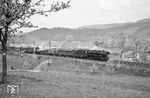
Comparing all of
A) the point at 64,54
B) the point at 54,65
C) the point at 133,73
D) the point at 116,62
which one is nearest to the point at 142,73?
the point at 133,73

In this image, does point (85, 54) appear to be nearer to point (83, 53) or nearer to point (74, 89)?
point (83, 53)

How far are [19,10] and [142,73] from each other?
26.5 metres

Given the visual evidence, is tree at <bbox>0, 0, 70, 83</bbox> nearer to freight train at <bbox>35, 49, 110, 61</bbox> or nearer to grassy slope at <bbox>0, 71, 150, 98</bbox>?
grassy slope at <bbox>0, 71, 150, 98</bbox>

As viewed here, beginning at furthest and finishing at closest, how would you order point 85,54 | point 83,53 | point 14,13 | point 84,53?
point 83,53 → point 84,53 → point 85,54 → point 14,13

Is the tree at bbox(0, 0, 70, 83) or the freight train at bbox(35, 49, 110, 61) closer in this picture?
the tree at bbox(0, 0, 70, 83)

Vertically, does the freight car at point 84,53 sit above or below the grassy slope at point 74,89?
above

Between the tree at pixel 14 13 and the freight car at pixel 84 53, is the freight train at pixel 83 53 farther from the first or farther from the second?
the tree at pixel 14 13

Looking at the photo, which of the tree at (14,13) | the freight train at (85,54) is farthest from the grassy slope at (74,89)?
the freight train at (85,54)

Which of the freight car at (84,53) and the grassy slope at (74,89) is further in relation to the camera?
the freight car at (84,53)

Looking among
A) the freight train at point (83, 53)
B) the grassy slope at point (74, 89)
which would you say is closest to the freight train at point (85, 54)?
the freight train at point (83, 53)

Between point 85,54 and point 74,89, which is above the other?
point 85,54

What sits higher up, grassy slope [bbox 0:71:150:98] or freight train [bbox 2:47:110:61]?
freight train [bbox 2:47:110:61]

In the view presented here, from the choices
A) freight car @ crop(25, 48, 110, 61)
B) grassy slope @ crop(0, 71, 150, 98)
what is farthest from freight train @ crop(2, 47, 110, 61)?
grassy slope @ crop(0, 71, 150, 98)

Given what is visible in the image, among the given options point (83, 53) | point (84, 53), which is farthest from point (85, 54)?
point (83, 53)
